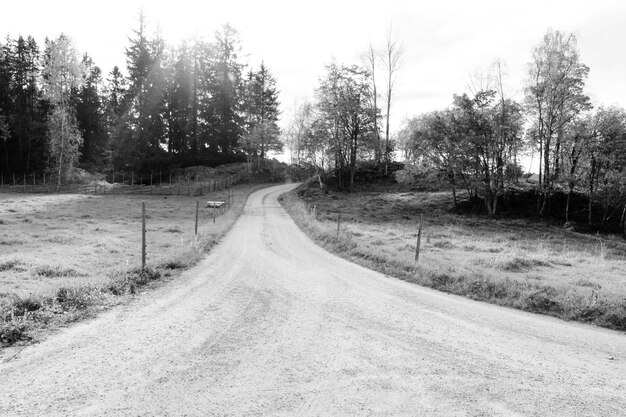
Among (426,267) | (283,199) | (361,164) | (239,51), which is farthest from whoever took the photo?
(239,51)

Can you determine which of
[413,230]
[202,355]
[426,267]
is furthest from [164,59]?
[202,355]

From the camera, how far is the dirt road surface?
454cm

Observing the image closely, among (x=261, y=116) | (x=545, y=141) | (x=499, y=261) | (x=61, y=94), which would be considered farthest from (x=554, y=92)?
(x=61, y=94)

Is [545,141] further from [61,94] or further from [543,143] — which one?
[61,94]

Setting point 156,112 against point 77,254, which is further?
point 156,112

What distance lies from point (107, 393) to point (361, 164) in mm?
52649

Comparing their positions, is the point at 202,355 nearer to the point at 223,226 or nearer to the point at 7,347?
the point at 7,347

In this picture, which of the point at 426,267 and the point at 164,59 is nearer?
the point at 426,267

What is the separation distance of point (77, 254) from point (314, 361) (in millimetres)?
12764

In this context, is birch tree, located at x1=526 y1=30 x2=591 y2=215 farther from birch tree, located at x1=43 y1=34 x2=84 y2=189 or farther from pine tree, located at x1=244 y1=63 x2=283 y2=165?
birch tree, located at x1=43 y1=34 x2=84 y2=189

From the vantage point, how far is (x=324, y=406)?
4469 mm

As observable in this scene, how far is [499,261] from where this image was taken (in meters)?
15.1

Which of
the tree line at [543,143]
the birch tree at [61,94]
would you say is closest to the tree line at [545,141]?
the tree line at [543,143]

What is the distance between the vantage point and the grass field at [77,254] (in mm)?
7570
